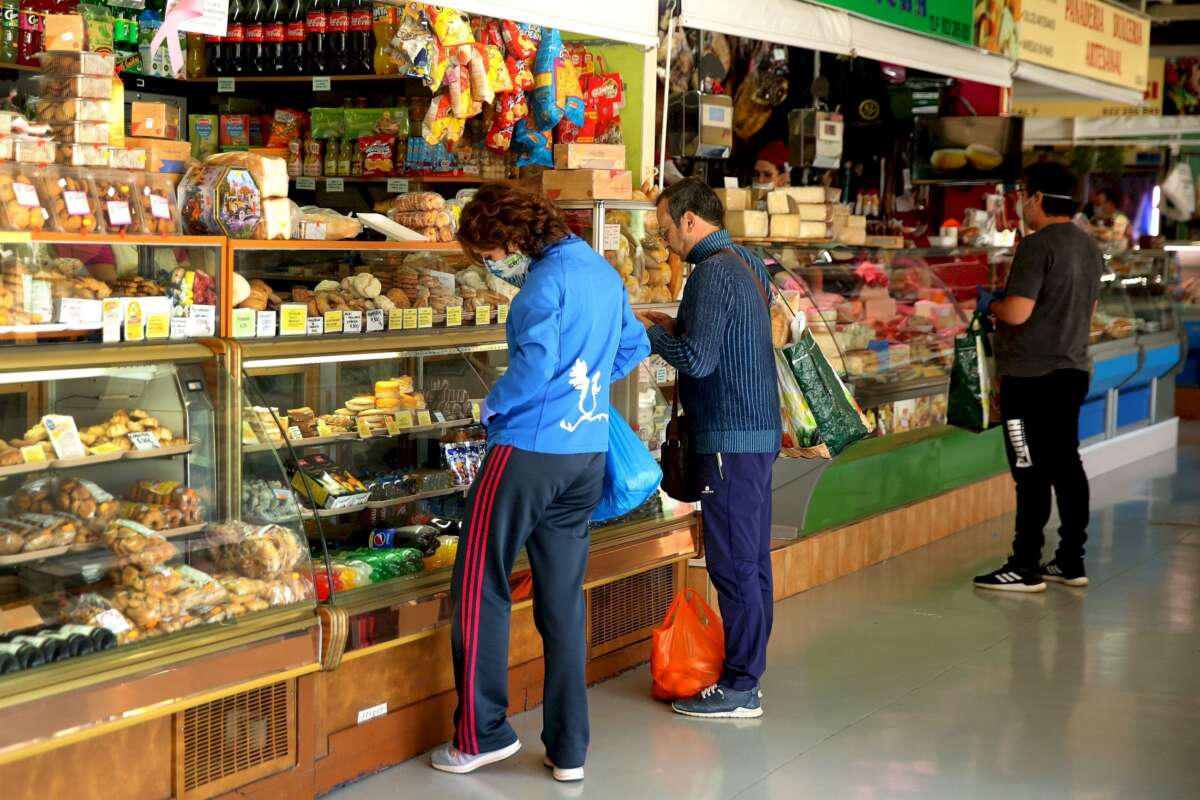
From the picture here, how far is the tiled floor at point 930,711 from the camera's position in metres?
4.26

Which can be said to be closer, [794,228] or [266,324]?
[266,324]

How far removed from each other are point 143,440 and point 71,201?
2.05 feet

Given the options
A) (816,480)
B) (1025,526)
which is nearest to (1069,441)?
(1025,526)

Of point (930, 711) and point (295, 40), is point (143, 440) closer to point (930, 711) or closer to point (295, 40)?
point (930, 711)

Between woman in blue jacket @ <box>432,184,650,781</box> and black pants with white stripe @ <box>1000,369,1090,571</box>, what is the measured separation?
3.10 m

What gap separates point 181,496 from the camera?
3812mm

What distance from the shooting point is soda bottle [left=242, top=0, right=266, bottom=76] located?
6.71 m

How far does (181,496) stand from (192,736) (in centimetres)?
63

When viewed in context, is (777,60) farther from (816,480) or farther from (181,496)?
(181,496)

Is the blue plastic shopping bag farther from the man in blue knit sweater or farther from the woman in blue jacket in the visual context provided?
the man in blue knit sweater

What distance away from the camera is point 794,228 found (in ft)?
22.2

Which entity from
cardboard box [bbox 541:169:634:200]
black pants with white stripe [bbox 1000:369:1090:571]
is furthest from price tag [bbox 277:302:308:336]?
black pants with white stripe [bbox 1000:369:1090:571]

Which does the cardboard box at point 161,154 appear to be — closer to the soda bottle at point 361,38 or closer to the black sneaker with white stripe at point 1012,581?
the soda bottle at point 361,38

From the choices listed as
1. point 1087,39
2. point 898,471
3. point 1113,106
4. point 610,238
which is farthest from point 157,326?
point 1113,106
